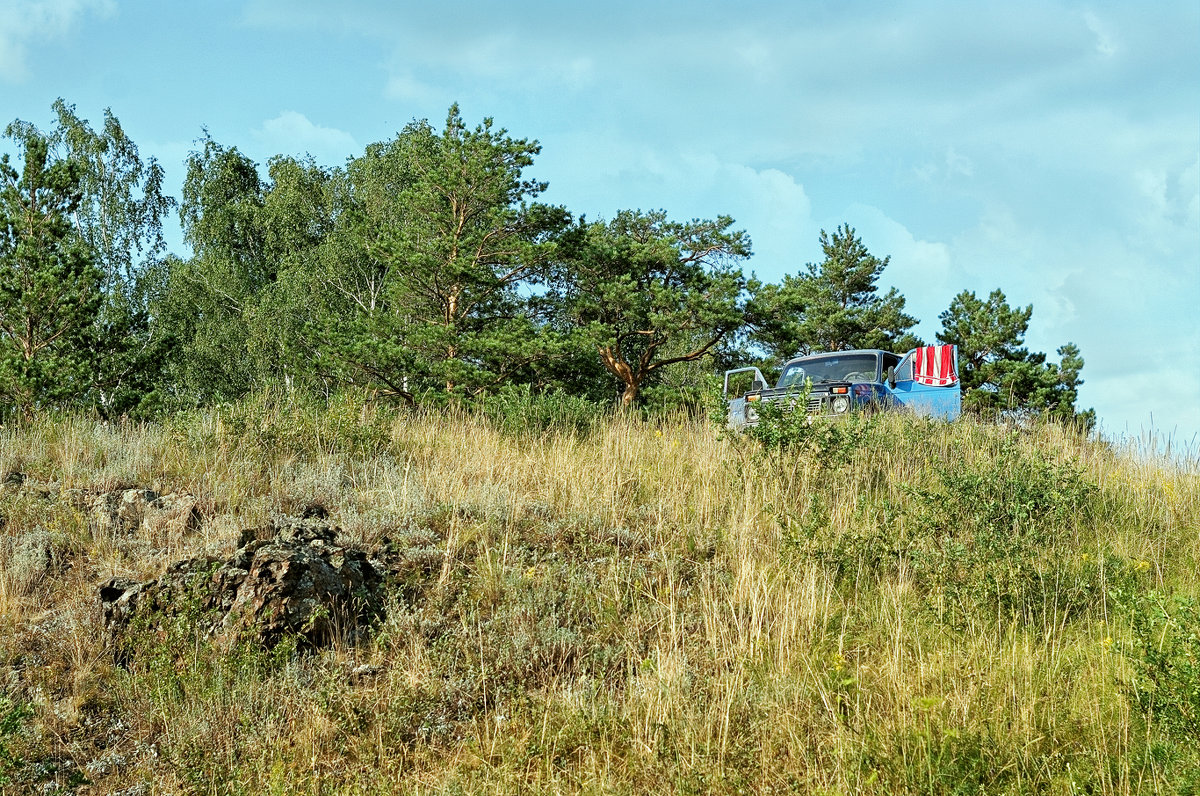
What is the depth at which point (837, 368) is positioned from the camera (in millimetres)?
13758

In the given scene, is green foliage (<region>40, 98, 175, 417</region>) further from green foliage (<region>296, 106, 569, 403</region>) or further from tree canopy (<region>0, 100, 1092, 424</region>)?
green foliage (<region>296, 106, 569, 403</region>)

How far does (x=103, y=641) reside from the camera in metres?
5.04

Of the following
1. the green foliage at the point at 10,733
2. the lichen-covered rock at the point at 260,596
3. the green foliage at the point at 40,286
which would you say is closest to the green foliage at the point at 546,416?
the lichen-covered rock at the point at 260,596

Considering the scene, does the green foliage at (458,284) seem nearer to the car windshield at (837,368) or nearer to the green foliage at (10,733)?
the car windshield at (837,368)

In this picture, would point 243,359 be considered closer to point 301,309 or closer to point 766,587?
point 301,309

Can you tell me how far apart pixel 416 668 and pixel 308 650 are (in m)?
0.73

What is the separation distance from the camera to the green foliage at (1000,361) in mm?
28359

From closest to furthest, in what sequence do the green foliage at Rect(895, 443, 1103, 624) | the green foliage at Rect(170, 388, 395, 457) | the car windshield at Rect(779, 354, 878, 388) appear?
the green foliage at Rect(895, 443, 1103, 624), the green foliage at Rect(170, 388, 395, 457), the car windshield at Rect(779, 354, 878, 388)

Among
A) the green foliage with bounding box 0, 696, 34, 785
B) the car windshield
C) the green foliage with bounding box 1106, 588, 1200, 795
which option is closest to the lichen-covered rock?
the green foliage with bounding box 0, 696, 34, 785

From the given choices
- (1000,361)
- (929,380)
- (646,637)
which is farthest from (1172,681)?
(1000,361)

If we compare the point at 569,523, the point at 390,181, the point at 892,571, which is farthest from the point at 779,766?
the point at 390,181

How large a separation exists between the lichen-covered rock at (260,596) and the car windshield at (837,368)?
897 cm

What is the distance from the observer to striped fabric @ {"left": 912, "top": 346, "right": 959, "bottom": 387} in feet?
43.1

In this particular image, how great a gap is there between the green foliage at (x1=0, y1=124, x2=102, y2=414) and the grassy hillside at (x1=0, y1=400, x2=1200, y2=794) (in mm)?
9763
